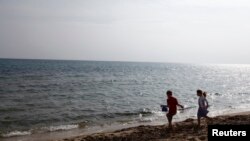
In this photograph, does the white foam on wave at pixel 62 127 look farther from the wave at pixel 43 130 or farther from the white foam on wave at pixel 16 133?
the white foam on wave at pixel 16 133

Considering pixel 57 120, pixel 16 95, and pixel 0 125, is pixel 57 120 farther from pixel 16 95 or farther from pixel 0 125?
pixel 16 95

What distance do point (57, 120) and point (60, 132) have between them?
3.09 m

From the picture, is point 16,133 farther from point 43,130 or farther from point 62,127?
point 62,127

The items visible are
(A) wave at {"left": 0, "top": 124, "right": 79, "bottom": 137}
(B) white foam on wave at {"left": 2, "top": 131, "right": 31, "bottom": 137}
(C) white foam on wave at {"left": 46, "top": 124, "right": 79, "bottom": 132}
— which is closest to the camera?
(B) white foam on wave at {"left": 2, "top": 131, "right": 31, "bottom": 137}

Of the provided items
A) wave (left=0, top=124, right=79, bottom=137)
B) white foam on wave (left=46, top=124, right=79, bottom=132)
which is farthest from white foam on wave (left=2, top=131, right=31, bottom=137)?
white foam on wave (left=46, top=124, right=79, bottom=132)

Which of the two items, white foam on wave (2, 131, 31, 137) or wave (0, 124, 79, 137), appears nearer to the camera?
white foam on wave (2, 131, 31, 137)

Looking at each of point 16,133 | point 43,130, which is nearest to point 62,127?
point 43,130

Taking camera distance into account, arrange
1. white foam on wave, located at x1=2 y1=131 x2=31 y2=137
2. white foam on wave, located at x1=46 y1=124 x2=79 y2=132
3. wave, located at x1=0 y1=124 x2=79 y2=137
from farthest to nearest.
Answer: white foam on wave, located at x1=46 y1=124 x2=79 y2=132, wave, located at x1=0 y1=124 x2=79 y2=137, white foam on wave, located at x1=2 y1=131 x2=31 y2=137

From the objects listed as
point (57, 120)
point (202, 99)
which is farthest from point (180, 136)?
point (57, 120)

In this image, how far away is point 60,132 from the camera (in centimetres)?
1656

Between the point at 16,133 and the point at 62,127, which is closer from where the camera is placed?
the point at 16,133

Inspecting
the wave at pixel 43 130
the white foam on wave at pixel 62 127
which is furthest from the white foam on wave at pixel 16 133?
the white foam on wave at pixel 62 127

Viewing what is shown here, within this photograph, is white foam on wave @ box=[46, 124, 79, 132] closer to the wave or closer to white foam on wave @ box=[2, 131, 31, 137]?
the wave

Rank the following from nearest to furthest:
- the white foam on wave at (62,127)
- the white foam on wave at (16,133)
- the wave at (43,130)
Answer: the white foam on wave at (16,133)
the wave at (43,130)
the white foam on wave at (62,127)
